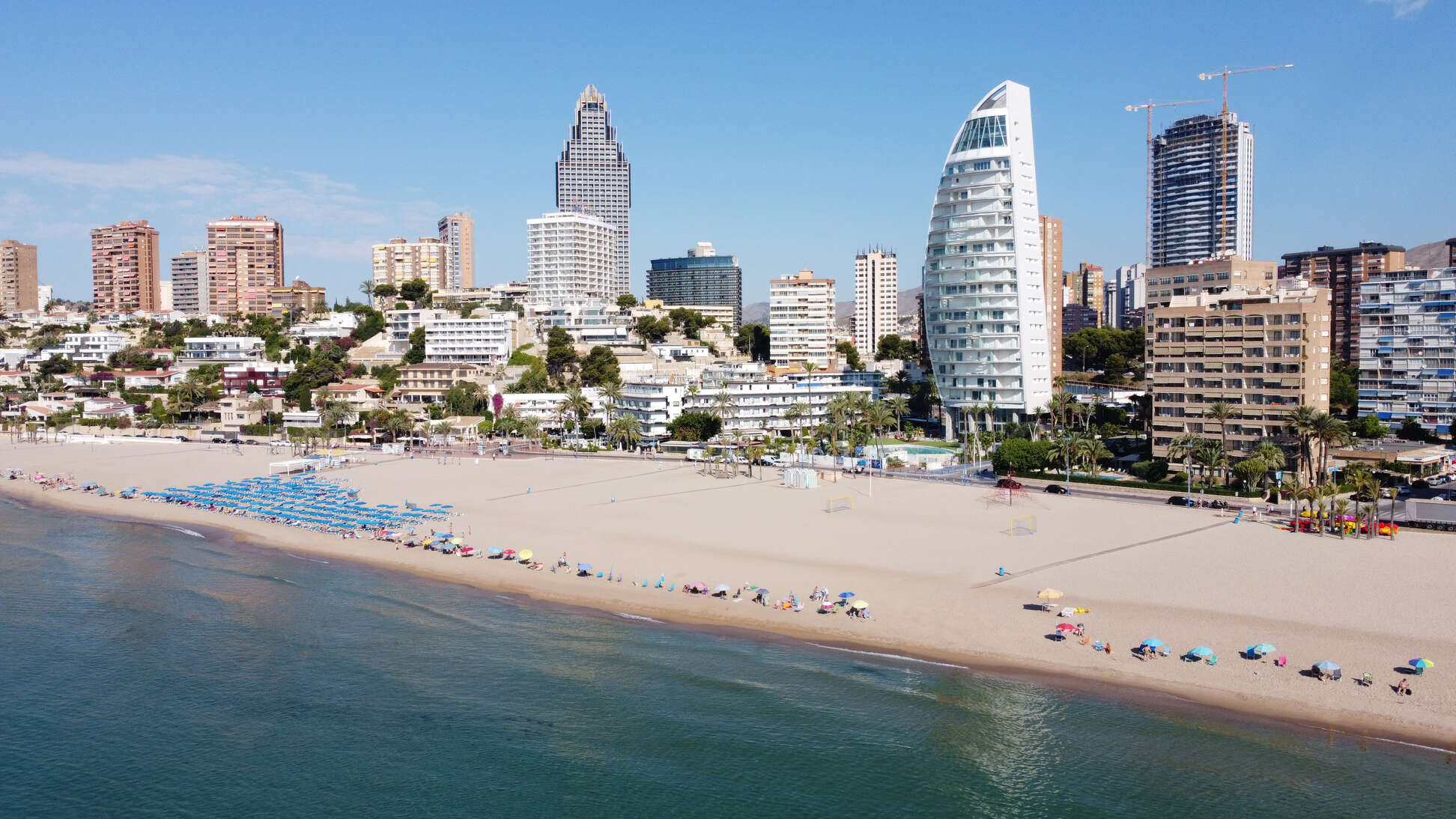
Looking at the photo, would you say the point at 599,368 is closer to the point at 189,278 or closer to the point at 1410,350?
the point at 1410,350

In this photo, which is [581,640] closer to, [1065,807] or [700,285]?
[1065,807]

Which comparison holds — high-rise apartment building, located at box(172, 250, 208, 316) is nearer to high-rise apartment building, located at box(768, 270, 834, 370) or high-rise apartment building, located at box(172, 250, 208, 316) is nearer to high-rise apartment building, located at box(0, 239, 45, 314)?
high-rise apartment building, located at box(0, 239, 45, 314)

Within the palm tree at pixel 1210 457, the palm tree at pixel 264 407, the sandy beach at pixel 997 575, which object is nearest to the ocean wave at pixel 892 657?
the sandy beach at pixel 997 575

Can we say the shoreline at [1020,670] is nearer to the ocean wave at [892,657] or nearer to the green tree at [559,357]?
the ocean wave at [892,657]

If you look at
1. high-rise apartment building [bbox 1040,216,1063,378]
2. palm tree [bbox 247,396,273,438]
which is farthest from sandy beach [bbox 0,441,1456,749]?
high-rise apartment building [bbox 1040,216,1063,378]

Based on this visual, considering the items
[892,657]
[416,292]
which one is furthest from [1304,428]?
[416,292]
